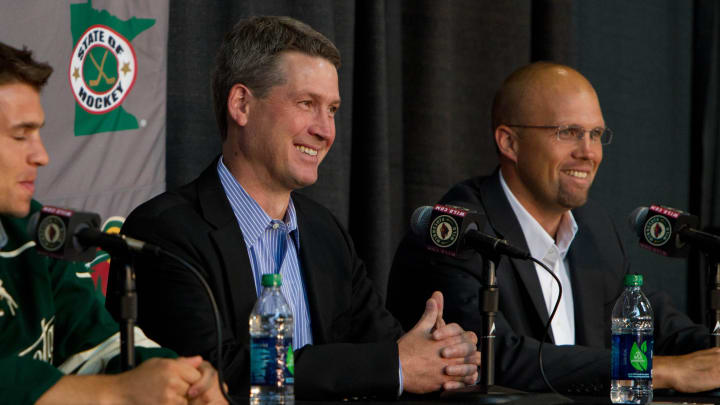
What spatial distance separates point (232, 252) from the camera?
248 cm

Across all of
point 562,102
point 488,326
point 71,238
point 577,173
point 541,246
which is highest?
point 562,102

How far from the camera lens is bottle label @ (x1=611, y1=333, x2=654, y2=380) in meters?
2.40

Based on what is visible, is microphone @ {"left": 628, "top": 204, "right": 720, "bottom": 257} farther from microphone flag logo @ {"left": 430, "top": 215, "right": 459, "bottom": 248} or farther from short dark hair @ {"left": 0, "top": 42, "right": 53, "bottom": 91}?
short dark hair @ {"left": 0, "top": 42, "right": 53, "bottom": 91}

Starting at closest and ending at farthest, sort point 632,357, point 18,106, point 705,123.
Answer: point 18,106, point 632,357, point 705,123

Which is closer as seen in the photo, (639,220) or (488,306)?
(488,306)

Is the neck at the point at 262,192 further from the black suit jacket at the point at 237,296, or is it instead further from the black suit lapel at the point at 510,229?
the black suit lapel at the point at 510,229

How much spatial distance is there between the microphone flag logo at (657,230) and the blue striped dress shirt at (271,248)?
0.90m

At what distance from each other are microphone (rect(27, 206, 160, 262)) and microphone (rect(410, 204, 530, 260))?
0.69 m

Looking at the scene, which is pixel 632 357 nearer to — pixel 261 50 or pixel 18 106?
pixel 261 50

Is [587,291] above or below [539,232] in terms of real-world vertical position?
below

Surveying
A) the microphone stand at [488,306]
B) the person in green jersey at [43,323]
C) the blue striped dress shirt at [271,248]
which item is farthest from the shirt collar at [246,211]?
the microphone stand at [488,306]

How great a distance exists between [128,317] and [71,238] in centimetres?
17

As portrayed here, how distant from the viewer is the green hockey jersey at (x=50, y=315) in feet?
6.83

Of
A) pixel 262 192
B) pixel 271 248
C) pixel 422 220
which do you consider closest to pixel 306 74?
pixel 262 192
